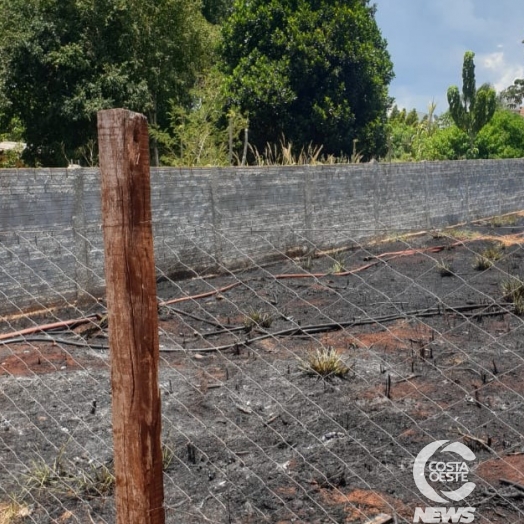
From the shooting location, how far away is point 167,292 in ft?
33.4

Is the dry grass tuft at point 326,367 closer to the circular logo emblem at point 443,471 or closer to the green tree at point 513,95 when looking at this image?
the circular logo emblem at point 443,471

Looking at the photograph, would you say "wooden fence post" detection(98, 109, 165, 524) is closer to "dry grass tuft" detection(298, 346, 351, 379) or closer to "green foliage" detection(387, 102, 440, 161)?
"dry grass tuft" detection(298, 346, 351, 379)

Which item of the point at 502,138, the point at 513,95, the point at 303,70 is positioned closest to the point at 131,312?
the point at 303,70

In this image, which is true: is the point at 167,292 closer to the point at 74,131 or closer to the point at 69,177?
the point at 69,177

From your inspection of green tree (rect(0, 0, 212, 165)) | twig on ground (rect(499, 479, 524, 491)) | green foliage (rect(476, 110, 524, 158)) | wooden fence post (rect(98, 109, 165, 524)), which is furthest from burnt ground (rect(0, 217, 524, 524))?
green foliage (rect(476, 110, 524, 158))

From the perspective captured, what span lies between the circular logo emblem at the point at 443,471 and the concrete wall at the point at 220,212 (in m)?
1.48

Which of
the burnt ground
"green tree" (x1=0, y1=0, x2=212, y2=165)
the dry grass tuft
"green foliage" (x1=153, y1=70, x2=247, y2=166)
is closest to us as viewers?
the burnt ground

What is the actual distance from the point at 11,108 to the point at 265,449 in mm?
17625

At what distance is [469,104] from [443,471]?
26028 millimetres

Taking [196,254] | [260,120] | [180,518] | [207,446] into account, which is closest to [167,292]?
[196,254]

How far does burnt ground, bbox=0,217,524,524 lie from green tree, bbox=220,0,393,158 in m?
12.4

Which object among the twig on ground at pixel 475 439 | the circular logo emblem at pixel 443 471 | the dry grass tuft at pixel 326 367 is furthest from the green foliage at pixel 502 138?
the circular logo emblem at pixel 443 471

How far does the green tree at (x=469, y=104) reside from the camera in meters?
27.4

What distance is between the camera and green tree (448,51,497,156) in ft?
90.0
